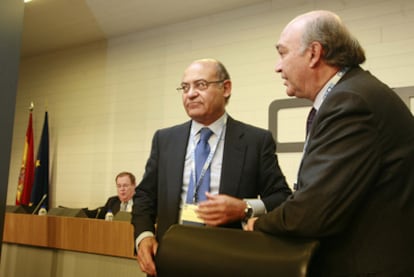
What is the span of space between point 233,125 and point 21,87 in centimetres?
614

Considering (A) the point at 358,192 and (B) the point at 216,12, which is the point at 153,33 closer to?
(B) the point at 216,12

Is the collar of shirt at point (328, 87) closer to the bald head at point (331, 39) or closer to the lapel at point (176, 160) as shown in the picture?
the bald head at point (331, 39)

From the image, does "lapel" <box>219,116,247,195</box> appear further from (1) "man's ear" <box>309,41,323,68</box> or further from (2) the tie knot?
(1) "man's ear" <box>309,41,323,68</box>

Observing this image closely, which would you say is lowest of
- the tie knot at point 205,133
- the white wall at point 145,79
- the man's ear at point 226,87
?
the tie knot at point 205,133

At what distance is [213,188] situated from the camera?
1.67 m

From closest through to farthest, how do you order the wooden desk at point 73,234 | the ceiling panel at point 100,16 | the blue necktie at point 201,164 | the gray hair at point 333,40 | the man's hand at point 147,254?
the gray hair at point 333,40 < the man's hand at point 147,254 < the blue necktie at point 201,164 < the wooden desk at point 73,234 < the ceiling panel at point 100,16

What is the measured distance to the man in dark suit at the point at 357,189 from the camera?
3.19ft

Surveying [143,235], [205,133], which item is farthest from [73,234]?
[205,133]

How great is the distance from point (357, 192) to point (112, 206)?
14.9 ft

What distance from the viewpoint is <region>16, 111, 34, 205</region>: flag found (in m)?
5.75

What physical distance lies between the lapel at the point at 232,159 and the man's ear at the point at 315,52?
1.86 feet

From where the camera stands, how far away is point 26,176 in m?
5.80

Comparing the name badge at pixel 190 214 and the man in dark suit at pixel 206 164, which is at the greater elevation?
the man in dark suit at pixel 206 164

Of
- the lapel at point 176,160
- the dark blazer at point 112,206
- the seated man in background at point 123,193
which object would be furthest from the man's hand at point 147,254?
the dark blazer at point 112,206
